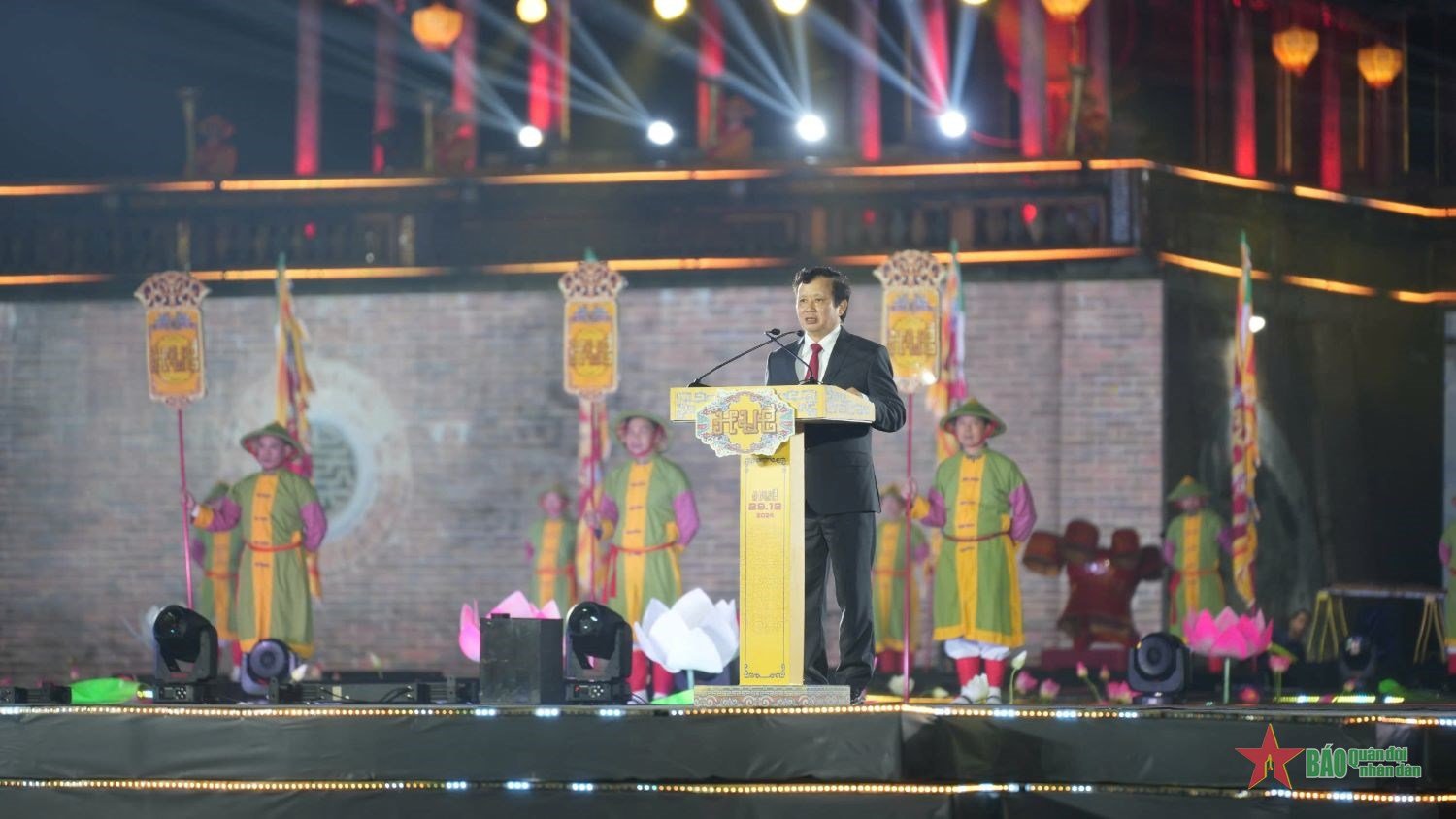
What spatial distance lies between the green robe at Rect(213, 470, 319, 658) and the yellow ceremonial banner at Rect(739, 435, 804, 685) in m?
5.94

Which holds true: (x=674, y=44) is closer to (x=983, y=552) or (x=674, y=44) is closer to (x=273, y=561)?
(x=273, y=561)

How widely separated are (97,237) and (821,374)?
8662 millimetres

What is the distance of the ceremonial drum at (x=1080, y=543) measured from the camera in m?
13.4

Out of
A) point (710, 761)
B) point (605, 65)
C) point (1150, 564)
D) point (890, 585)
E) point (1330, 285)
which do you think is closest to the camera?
point (710, 761)

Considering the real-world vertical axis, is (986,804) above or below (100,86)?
below

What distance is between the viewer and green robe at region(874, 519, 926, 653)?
12562 millimetres

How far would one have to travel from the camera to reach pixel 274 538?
12.2 meters

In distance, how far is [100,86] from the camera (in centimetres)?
1510

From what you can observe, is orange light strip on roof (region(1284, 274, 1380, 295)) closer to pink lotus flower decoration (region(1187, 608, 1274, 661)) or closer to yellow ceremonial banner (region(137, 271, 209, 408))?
pink lotus flower decoration (region(1187, 608, 1274, 661))

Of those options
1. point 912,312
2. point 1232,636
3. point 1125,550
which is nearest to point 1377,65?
point 1125,550

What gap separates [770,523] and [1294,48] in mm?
9578

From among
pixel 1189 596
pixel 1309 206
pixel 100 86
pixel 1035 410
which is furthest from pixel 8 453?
pixel 1309 206

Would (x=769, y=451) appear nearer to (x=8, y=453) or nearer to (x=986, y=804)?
(x=986, y=804)

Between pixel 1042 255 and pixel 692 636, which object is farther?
pixel 1042 255
